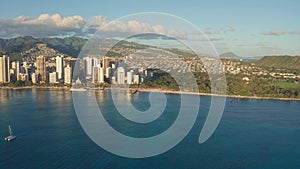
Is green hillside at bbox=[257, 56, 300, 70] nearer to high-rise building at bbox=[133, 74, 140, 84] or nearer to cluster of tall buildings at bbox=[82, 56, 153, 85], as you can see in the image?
cluster of tall buildings at bbox=[82, 56, 153, 85]

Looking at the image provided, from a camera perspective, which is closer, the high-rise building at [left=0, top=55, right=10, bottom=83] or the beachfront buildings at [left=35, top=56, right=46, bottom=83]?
the high-rise building at [left=0, top=55, right=10, bottom=83]

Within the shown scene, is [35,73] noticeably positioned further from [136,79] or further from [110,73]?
[136,79]

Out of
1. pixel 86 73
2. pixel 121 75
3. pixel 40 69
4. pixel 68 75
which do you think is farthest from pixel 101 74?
pixel 40 69

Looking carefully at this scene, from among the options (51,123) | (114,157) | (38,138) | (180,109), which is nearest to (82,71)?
(180,109)

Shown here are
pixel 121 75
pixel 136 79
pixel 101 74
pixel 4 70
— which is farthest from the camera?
pixel 4 70

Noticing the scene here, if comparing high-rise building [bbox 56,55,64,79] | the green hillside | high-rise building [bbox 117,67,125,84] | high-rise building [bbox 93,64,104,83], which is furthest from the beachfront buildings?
the green hillside

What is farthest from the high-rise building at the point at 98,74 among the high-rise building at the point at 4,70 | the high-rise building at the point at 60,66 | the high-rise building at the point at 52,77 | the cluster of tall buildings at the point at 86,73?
the high-rise building at the point at 4,70
